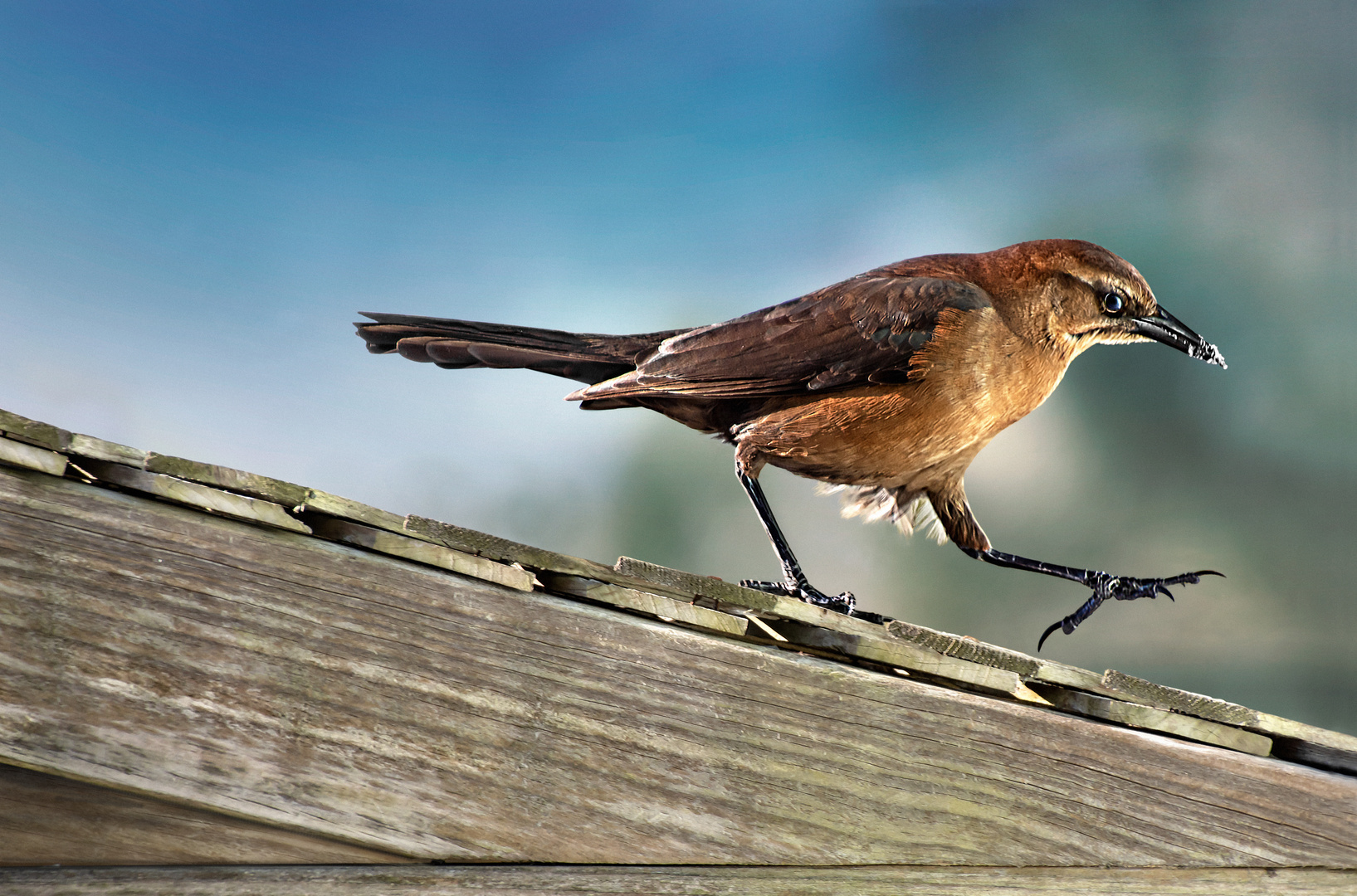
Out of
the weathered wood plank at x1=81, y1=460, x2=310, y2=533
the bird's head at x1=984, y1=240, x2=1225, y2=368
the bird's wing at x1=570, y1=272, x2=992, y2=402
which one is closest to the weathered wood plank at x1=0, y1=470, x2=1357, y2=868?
the weathered wood plank at x1=81, y1=460, x2=310, y2=533

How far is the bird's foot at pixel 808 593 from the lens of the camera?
1.83 m

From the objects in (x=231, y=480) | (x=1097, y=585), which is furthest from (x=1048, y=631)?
(x=231, y=480)

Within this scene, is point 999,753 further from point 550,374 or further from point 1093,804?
point 550,374

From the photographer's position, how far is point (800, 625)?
114cm

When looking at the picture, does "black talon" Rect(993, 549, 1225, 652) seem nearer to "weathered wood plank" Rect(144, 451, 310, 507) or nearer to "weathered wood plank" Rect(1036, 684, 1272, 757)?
"weathered wood plank" Rect(1036, 684, 1272, 757)

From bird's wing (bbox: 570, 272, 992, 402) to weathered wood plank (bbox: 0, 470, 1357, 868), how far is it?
38.7 inches

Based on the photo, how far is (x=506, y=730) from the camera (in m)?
1.01

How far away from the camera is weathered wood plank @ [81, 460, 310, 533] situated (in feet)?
3.08

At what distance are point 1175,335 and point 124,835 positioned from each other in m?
2.13

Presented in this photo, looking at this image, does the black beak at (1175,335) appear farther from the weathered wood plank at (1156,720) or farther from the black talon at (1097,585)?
the weathered wood plank at (1156,720)

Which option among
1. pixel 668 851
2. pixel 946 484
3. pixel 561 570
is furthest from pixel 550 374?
pixel 668 851

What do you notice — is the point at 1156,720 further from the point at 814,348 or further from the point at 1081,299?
the point at 1081,299

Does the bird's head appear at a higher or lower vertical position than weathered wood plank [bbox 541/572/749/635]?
higher

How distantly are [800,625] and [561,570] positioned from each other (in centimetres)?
29
